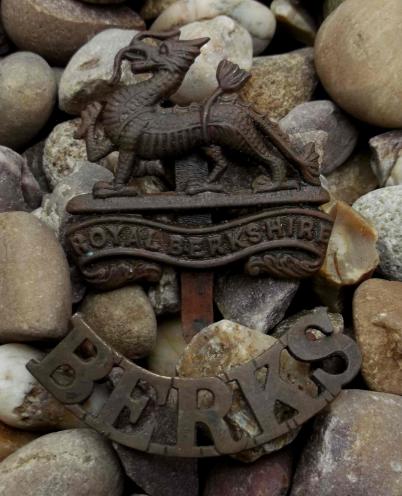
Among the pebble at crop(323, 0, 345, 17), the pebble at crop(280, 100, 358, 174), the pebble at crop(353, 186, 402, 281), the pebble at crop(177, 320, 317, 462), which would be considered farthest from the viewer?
the pebble at crop(323, 0, 345, 17)

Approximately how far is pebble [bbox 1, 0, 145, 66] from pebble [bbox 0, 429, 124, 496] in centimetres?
113

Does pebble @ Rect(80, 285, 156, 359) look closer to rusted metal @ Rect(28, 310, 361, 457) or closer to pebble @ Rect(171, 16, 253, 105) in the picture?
rusted metal @ Rect(28, 310, 361, 457)

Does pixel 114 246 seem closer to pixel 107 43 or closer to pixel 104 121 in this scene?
pixel 104 121

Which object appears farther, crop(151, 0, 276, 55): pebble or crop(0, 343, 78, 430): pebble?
crop(151, 0, 276, 55): pebble

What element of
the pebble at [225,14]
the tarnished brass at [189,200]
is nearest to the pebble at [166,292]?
the tarnished brass at [189,200]

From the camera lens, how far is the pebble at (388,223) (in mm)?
1718

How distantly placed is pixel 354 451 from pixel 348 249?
0.51 meters

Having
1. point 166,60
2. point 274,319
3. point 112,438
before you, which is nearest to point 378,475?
point 274,319

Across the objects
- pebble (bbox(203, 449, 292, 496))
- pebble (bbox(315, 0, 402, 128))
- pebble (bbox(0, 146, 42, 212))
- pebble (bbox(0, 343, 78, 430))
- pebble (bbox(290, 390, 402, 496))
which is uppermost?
pebble (bbox(315, 0, 402, 128))

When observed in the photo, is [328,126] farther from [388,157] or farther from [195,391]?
[195,391]

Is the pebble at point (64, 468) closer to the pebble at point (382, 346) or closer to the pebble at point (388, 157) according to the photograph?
the pebble at point (382, 346)

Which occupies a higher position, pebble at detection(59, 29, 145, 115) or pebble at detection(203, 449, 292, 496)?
pebble at detection(59, 29, 145, 115)

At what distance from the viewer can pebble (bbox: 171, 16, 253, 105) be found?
Result: 187 centimetres

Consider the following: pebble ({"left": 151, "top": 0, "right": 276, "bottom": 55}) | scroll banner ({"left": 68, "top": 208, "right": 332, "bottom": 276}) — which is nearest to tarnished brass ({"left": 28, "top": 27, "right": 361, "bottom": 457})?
scroll banner ({"left": 68, "top": 208, "right": 332, "bottom": 276})
